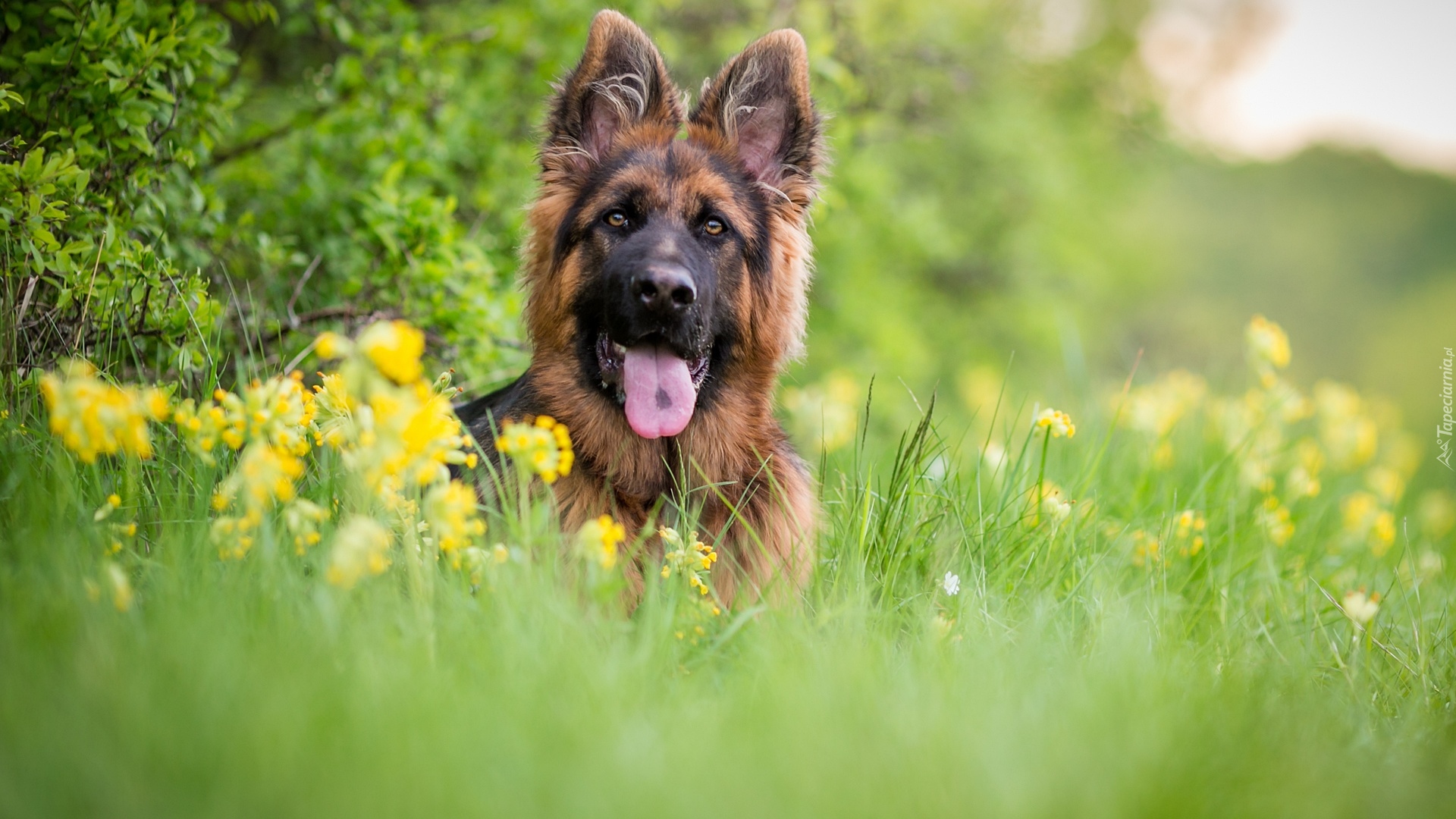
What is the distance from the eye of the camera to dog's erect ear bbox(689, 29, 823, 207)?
390 centimetres

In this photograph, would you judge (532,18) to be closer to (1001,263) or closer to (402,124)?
(402,124)

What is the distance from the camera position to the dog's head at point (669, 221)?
3.56 meters

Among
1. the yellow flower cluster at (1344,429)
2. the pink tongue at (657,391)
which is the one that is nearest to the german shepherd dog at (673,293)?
the pink tongue at (657,391)

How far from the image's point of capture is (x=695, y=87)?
25.1 feet

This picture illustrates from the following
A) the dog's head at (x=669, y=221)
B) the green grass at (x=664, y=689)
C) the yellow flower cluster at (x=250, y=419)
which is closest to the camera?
the green grass at (x=664, y=689)

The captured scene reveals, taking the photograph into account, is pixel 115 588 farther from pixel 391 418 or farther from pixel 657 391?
pixel 657 391

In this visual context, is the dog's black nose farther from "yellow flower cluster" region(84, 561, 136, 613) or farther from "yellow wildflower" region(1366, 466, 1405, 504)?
"yellow wildflower" region(1366, 466, 1405, 504)

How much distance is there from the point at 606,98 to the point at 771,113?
710mm

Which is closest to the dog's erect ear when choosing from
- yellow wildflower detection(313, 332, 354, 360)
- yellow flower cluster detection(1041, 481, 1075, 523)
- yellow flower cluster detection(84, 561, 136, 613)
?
yellow flower cluster detection(1041, 481, 1075, 523)

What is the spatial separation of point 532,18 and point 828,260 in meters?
4.35

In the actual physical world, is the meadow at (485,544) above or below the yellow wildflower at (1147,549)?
above

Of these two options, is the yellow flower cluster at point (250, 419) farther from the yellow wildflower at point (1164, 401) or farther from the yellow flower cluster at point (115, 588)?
the yellow wildflower at point (1164, 401)

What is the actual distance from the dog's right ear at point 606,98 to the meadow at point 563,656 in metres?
1.43

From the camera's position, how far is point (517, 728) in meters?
1.99
